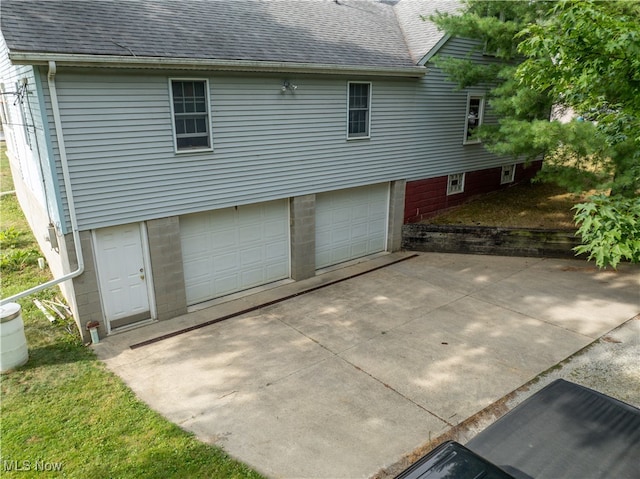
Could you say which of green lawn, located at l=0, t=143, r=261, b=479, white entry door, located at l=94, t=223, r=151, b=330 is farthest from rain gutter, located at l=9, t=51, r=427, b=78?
green lawn, located at l=0, t=143, r=261, b=479

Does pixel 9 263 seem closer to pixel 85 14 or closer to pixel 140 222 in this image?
pixel 140 222

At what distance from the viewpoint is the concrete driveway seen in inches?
242

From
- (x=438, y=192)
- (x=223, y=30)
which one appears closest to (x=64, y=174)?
(x=223, y=30)

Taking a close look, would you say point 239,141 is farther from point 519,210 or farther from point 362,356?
point 519,210

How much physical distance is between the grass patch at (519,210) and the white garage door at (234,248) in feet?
18.4

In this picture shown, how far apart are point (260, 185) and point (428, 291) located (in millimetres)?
4907

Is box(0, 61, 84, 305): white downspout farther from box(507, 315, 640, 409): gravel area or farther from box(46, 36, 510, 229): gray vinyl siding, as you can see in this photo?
box(507, 315, 640, 409): gravel area

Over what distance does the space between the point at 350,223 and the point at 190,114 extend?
5.75 m

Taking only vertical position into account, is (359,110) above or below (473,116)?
above

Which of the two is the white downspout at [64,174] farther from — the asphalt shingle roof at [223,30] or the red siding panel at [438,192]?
the red siding panel at [438,192]

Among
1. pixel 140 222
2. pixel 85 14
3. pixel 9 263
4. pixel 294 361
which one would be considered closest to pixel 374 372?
pixel 294 361

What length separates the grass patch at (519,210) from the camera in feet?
46.0

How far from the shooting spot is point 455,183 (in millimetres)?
15492
